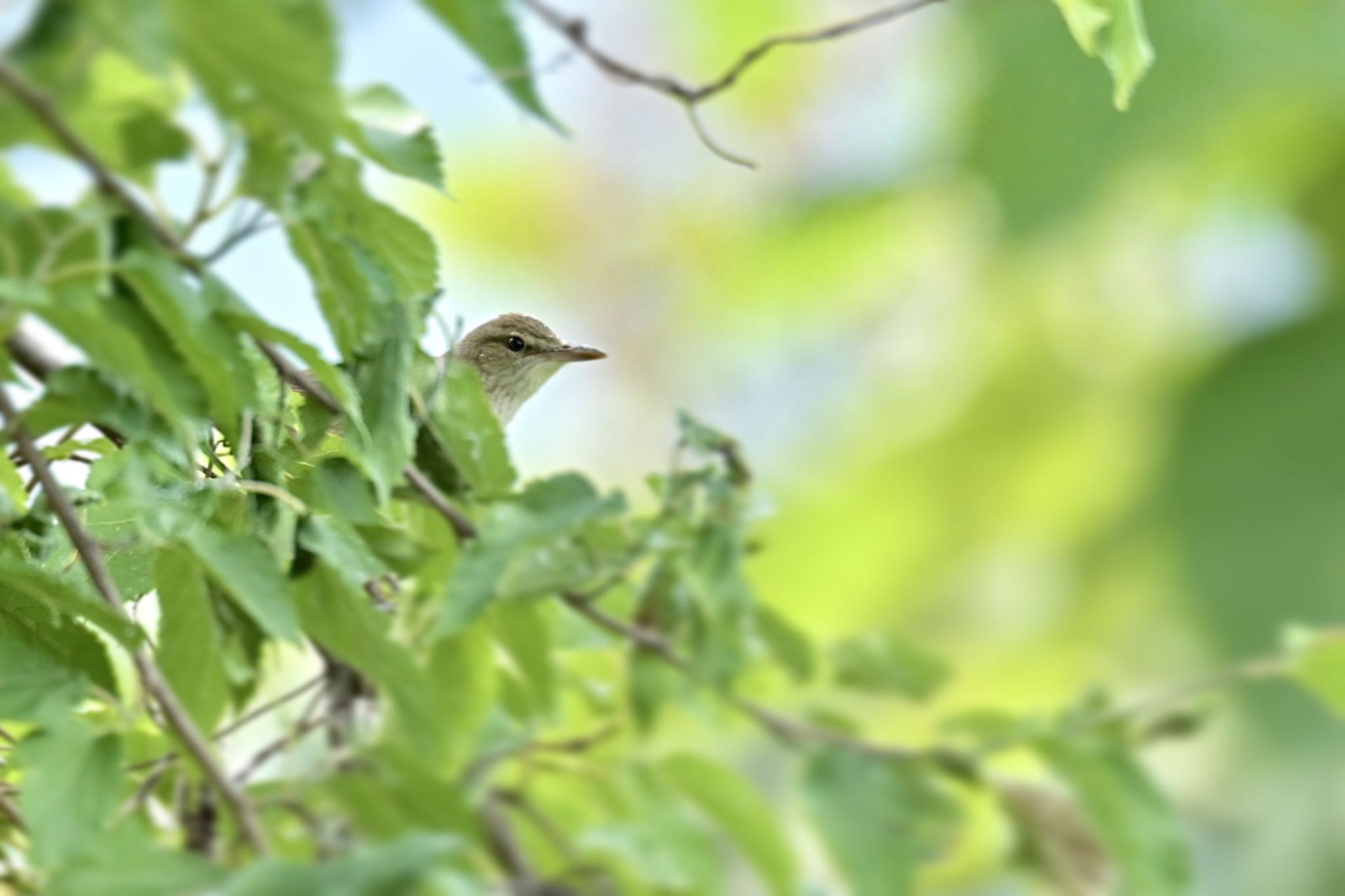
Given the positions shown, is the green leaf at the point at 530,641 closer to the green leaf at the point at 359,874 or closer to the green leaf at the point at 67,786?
the green leaf at the point at 67,786

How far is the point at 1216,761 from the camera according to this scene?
5.68 metres

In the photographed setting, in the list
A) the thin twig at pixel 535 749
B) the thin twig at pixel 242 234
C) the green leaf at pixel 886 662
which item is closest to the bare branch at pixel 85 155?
the thin twig at pixel 242 234

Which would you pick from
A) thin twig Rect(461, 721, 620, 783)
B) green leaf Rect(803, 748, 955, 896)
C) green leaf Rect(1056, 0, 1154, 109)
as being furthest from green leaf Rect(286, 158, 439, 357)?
green leaf Rect(803, 748, 955, 896)

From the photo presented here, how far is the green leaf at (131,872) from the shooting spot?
1.20 m

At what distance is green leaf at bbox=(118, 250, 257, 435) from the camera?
1104 millimetres

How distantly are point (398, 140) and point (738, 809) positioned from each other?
1.32 m

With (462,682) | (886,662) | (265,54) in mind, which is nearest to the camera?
(265,54)

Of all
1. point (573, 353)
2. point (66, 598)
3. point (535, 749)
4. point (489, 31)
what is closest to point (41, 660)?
point (66, 598)

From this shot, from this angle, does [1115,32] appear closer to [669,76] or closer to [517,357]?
[669,76]

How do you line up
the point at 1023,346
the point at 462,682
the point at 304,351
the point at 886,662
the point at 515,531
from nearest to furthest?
the point at 304,351 < the point at 515,531 < the point at 462,682 < the point at 886,662 < the point at 1023,346

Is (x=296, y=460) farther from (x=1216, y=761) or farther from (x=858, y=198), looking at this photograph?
(x=1216, y=761)

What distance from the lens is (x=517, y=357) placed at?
10.1ft

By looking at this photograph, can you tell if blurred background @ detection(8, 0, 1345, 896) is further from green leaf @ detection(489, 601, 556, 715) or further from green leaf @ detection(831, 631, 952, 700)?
green leaf @ detection(489, 601, 556, 715)

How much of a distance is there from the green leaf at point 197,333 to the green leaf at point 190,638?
11.3 inches
